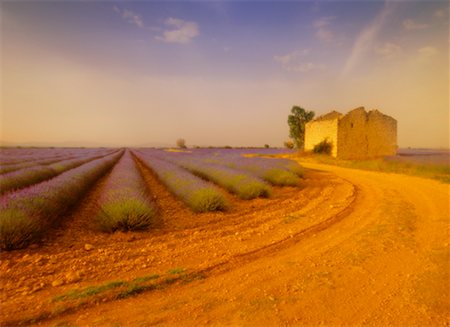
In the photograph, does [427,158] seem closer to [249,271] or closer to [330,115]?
[330,115]

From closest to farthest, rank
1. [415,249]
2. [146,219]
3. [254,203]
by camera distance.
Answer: [415,249], [146,219], [254,203]

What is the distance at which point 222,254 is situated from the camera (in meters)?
3.08

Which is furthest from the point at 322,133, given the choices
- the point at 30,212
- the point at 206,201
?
the point at 30,212

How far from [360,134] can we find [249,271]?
69.0 ft

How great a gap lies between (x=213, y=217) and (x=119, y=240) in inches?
71.6

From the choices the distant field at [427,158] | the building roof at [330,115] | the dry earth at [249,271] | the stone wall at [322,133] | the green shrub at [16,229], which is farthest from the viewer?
the building roof at [330,115]

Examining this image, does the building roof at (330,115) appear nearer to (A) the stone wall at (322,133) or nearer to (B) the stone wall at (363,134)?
(A) the stone wall at (322,133)

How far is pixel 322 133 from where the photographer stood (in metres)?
22.4

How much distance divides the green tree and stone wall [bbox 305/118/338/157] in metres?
7.99

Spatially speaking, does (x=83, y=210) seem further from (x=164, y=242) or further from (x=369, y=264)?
(x=369, y=264)

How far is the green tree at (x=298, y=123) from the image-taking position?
108 ft

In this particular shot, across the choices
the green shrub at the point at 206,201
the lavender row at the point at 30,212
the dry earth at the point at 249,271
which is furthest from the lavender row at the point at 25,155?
the dry earth at the point at 249,271

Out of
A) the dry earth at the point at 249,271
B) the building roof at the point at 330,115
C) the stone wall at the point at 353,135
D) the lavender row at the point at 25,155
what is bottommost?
the dry earth at the point at 249,271

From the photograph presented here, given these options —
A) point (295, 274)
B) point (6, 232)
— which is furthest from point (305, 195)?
point (6, 232)
